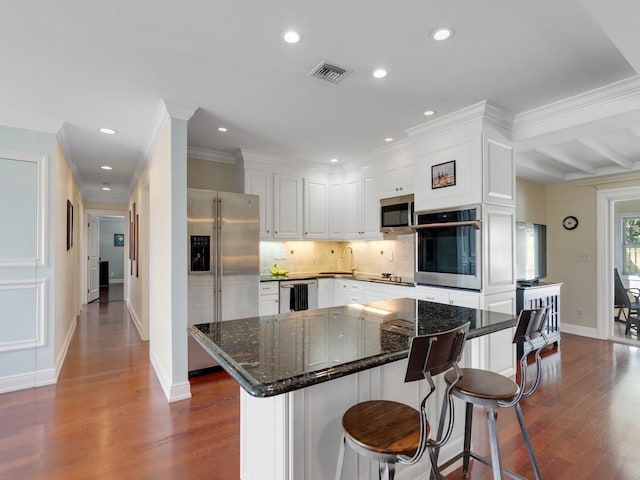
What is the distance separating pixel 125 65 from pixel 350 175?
3.36 metres

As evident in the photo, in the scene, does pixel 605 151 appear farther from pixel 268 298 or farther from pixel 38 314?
pixel 38 314

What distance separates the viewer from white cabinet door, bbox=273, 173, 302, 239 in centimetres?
476

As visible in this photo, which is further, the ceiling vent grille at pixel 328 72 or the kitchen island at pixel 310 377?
the ceiling vent grille at pixel 328 72

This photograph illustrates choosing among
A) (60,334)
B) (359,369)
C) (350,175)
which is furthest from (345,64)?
(60,334)

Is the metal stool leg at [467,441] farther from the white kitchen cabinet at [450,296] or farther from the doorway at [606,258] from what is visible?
the doorway at [606,258]

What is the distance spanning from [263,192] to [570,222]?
499cm

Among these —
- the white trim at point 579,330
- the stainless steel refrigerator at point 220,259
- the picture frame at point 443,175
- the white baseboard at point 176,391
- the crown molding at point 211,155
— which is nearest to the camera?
the white baseboard at point 176,391

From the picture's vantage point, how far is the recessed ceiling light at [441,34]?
6.38ft

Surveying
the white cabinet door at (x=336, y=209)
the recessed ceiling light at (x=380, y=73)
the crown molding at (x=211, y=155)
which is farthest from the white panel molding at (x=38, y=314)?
the recessed ceiling light at (x=380, y=73)

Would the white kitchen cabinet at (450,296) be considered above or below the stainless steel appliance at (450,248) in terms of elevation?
below

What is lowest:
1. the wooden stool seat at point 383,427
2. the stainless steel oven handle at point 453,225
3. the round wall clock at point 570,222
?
the wooden stool seat at point 383,427

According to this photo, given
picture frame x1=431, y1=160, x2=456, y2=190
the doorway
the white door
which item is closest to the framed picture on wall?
the white door

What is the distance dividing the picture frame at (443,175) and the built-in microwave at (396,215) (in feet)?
1.83

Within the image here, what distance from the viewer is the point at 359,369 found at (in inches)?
49.1
